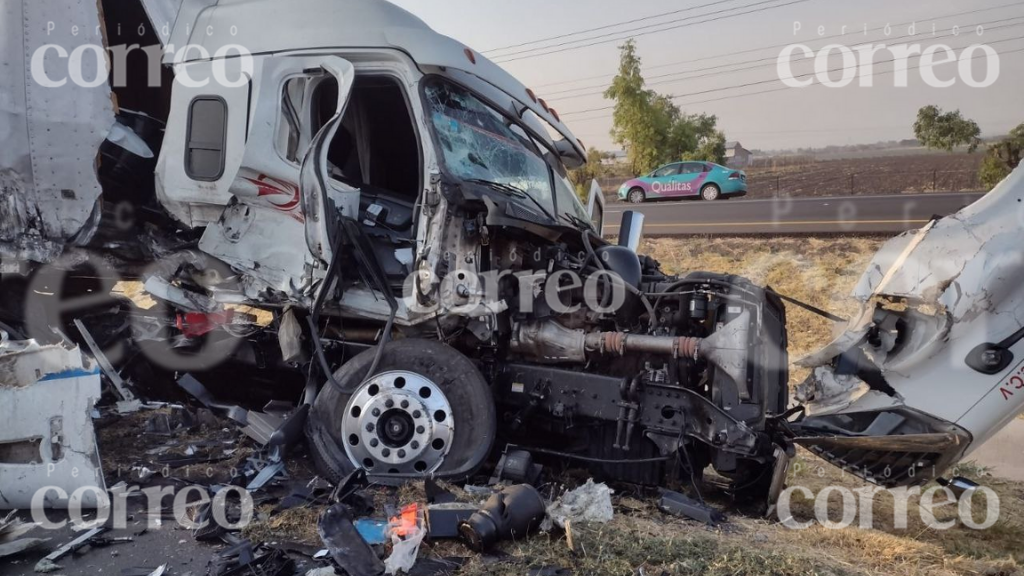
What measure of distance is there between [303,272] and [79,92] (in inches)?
78.2

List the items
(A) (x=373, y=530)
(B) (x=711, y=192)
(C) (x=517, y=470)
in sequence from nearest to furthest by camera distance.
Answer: (A) (x=373, y=530), (C) (x=517, y=470), (B) (x=711, y=192)

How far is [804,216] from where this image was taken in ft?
51.9

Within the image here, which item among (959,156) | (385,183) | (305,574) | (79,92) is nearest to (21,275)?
(79,92)

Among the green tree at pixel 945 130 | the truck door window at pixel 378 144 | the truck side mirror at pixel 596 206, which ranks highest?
the green tree at pixel 945 130

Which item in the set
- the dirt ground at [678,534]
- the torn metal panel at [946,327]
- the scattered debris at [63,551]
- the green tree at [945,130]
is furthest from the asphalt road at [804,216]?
the green tree at [945,130]

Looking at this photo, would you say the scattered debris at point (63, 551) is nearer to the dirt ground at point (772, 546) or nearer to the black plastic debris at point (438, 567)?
the dirt ground at point (772, 546)

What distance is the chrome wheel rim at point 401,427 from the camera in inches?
172

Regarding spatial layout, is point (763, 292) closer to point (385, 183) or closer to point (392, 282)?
point (392, 282)

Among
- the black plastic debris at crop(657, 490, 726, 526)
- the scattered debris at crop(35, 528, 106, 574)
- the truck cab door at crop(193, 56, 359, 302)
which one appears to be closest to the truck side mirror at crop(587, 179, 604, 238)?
the truck cab door at crop(193, 56, 359, 302)

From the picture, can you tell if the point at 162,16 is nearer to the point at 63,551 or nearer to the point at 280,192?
the point at 280,192

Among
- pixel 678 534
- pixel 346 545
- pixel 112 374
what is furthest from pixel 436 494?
pixel 112 374

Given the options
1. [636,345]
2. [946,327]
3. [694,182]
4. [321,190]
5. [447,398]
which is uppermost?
[694,182]

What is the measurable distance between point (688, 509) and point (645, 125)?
29157 mm

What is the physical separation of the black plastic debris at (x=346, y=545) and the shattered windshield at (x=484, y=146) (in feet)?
6.64
